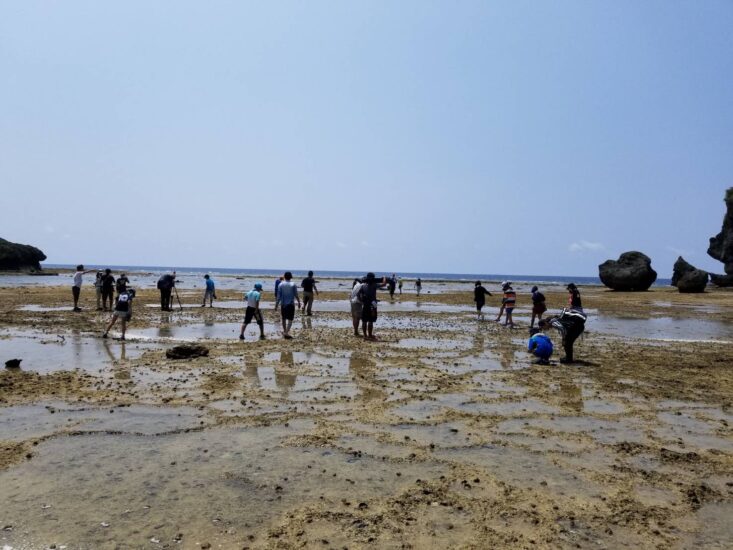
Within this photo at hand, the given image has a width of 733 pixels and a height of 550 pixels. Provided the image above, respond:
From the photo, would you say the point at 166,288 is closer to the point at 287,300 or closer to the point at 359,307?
the point at 287,300

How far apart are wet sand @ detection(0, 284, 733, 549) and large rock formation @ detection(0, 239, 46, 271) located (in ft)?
311

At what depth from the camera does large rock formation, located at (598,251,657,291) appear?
185 ft

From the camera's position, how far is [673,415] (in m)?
8.72

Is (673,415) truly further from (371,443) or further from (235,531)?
(235,531)

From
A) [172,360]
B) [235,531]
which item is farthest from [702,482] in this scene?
[172,360]

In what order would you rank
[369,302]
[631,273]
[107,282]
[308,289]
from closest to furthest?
[369,302], [308,289], [107,282], [631,273]

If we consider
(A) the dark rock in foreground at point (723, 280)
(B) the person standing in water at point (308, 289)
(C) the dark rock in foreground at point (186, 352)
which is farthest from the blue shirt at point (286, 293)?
(A) the dark rock in foreground at point (723, 280)

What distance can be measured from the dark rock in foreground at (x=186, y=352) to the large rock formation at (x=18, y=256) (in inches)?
3857

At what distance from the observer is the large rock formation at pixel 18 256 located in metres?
91.2

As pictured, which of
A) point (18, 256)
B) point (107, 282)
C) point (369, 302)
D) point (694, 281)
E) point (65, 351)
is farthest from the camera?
Result: point (18, 256)

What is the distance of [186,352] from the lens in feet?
42.5

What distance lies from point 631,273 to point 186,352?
2185 inches

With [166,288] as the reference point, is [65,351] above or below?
below

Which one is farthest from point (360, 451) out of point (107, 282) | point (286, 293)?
point (107, 282)
